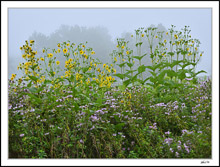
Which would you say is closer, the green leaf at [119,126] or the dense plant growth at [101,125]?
the dense plant growth at [101,125]

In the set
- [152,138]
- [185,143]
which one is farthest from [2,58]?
[185,143]

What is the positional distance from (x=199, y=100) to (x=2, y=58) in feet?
8.22

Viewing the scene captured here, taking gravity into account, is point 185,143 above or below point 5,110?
below

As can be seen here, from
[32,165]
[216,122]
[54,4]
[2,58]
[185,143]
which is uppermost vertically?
[54,4]

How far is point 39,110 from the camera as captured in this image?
2.77 metres

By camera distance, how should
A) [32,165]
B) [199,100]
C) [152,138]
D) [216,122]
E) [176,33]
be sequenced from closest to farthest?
[32,165]
[216,122]
[152,138]
[199,100]
[176,33]

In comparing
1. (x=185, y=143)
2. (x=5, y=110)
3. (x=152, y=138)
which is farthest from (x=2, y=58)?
(x=185, y=143)

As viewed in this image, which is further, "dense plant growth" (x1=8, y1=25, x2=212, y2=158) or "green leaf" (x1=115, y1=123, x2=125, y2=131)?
"green leaf" (x1=115, y1=123, x2=125, y2=131)

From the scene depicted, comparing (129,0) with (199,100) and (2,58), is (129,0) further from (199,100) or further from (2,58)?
(199,100)

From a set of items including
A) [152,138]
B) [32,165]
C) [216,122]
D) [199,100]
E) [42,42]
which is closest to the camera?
[32,165]

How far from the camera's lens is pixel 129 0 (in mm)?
2412

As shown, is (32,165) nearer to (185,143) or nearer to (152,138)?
(152,138)

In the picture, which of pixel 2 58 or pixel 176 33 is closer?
pixel 2 58

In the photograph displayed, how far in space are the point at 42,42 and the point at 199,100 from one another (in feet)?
15.2
